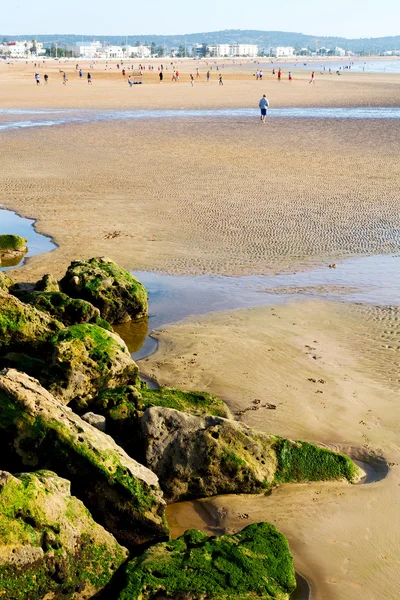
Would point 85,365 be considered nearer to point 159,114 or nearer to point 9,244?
point 9,244

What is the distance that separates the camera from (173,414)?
8008mm

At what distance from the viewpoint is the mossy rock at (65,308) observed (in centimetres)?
1135

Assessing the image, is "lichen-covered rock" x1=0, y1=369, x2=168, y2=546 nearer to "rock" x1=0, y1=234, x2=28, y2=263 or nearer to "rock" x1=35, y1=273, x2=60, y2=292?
"rock" x1=35, y1=273, x2=60, y2=292

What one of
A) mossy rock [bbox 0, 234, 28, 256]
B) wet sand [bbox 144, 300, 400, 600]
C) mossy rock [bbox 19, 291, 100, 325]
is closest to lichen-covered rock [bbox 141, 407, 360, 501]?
wet sand [bbox 144, 300, 400, 600]

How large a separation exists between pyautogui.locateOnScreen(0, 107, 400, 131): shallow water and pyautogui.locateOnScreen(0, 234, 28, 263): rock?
25.2 metres

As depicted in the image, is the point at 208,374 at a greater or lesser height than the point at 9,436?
lesser

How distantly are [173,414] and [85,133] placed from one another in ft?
102

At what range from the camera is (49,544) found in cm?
601

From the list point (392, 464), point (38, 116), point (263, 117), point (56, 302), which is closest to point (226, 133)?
point (263, 117)

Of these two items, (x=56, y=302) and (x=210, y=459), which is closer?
(x=210, y=459)

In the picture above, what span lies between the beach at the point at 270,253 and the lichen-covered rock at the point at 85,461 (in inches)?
32.9

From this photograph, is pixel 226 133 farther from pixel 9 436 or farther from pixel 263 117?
pixel 9 436

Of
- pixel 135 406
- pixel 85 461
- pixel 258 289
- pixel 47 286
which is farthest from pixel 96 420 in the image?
pixel 258 289

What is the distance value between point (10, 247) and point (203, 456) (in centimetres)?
1024
